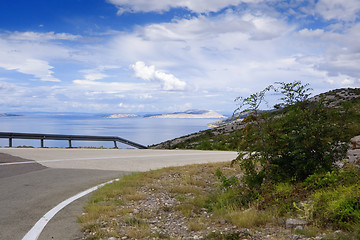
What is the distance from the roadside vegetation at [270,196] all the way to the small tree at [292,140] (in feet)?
0.07

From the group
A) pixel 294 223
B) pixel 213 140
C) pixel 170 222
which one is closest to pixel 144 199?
pixel 170 222

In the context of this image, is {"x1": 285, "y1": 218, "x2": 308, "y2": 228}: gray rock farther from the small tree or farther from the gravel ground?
the small tree

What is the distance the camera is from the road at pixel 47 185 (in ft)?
18.9

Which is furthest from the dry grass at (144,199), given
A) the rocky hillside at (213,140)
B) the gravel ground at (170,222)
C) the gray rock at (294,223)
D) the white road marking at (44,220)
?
the rocky hillside at (213,140)

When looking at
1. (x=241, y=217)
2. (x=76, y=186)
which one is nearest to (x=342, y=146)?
(x=241, y=217)

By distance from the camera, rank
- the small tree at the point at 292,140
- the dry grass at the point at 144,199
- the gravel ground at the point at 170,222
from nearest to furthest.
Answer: the gravel ground at the point at 170,222
the dry grass at the point at 144,199
the small tree at the point at 292,140

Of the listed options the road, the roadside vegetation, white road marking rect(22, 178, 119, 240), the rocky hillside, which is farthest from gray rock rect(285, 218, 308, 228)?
the rocky hillside

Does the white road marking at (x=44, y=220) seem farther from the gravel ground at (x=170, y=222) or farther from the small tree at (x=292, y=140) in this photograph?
the small tree at (x=292, y=140)

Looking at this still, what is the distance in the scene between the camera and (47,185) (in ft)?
30.5

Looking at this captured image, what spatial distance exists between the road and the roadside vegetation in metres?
0.60

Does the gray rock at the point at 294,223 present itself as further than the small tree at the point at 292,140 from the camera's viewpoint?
No

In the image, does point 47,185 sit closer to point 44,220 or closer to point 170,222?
point 44,220

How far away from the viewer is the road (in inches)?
227

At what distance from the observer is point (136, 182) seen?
31.0ft
